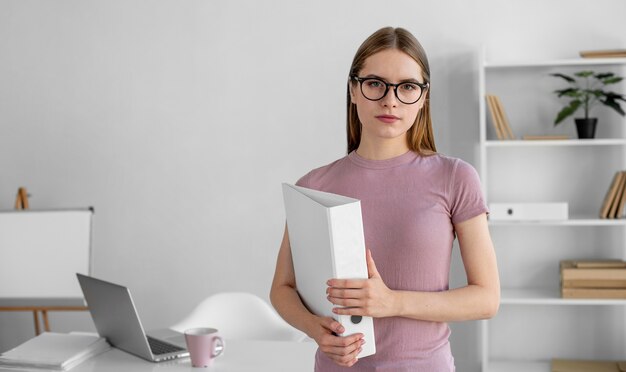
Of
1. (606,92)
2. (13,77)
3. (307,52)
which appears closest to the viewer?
(606,92)

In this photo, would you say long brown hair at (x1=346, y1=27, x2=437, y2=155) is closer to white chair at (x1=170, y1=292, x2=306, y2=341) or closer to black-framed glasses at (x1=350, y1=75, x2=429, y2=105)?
black-framed glasses at (x1=350, y1=75, x2=429, y2=105)

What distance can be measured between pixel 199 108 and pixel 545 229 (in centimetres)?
182

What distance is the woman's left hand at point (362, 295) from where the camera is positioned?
1.17 meters

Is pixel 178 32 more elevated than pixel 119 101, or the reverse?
pixel 178 32

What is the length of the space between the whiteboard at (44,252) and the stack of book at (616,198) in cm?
240

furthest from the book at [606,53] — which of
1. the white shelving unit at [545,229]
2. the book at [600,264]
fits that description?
the book at [600,264]

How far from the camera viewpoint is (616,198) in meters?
3.33

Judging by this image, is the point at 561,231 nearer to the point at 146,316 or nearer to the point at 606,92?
the point at 606,92

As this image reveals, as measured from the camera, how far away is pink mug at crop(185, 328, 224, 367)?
1972 mm

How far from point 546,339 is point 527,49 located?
1.40m

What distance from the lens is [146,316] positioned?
390 centimetres

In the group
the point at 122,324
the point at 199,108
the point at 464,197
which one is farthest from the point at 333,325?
the point at 199,108

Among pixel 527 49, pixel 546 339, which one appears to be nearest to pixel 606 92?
pixel 527 49

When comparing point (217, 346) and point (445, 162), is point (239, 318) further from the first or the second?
point (445, 162)
